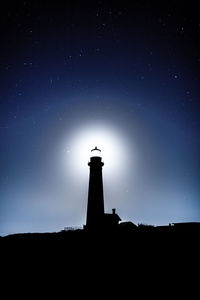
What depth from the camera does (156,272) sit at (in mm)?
7934

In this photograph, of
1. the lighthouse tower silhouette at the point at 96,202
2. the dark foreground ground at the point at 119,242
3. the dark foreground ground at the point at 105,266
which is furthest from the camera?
the lighthouse tower silhouette at the point at 96,202

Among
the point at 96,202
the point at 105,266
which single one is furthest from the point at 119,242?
the point at 96,202

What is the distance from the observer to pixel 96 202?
706 inches

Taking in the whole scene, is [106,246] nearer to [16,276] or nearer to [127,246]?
[127,246]

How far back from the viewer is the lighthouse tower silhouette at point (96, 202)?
17375mm

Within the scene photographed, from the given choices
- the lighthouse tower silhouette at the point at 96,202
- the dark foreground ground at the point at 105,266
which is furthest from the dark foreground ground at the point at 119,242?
the lighthouse tower silhouette at the point at 96,202

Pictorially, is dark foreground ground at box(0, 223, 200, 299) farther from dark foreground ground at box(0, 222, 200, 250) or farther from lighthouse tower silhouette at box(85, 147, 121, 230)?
lighthouse tower silhouette at box(85, 147, 121, 230)

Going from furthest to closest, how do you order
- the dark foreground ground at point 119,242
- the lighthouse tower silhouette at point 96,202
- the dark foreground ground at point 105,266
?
1. the lighthouse tower silhouette at point 96,202
2. the dark foreground ground at point 119,242
3. the dark foreground ground at point 105,266

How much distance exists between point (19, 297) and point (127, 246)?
480 centimetres

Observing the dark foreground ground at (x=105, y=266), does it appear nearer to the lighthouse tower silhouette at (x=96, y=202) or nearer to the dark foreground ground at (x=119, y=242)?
the dark foreground ground at (x=119, y=242)

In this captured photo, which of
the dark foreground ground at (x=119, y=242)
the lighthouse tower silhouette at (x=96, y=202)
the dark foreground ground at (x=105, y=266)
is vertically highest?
the lighthouse tower silhouette at (x=96, y=202)

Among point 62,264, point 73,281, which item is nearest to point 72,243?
point 62,264

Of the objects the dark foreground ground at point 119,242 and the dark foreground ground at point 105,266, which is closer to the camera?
the dark foreground ground at point 105,266

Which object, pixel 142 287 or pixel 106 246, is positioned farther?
pixel 106 246
